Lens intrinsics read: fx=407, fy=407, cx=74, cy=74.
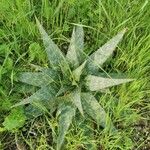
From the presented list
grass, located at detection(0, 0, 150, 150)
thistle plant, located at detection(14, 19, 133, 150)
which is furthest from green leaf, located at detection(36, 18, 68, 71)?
grass, located at detection(0, 0, 150, 150)

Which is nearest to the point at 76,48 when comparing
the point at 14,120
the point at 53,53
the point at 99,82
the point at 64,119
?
the point at 53,53

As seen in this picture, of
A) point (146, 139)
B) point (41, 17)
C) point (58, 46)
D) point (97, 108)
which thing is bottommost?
point (146, 139)

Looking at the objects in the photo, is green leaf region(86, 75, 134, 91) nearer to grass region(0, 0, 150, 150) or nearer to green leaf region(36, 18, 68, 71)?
grass region(0, 0, 150, 150)

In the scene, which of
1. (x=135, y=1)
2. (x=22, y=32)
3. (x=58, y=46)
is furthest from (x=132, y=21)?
(x=22, y=32)

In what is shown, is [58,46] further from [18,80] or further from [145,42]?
[145,42]

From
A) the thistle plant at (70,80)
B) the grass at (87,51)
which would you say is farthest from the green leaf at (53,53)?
the grass at (87,51)

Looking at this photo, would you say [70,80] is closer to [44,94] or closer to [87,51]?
[44,94]
